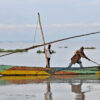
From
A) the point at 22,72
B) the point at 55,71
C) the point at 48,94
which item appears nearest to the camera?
the point at 48,94

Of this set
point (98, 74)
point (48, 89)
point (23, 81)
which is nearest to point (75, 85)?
point (48, 89)

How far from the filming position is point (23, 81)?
60.9ft

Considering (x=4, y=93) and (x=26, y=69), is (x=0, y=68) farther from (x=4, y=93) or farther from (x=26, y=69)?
(x=4, y=93)

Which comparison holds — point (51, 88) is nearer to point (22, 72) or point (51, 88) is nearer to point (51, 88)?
point (51, 88)

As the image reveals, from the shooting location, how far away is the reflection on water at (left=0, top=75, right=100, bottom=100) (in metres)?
13.6

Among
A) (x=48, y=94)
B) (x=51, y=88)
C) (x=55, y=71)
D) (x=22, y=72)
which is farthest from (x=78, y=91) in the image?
(x=22, y=72)

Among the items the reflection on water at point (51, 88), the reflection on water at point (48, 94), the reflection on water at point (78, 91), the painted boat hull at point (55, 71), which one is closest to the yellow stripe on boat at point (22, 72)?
the painted boat hull at point (55, 71)

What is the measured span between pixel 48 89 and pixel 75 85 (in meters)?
1.65

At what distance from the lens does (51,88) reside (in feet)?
51.1

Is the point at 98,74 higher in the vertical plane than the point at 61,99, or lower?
higher

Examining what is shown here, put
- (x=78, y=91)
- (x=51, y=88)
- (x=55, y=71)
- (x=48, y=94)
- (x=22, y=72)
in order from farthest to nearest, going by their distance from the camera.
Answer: (x=22, y=72), (x=55, y=71), (x=51, y=88), (x=78, y=91), (x=48, y=94)

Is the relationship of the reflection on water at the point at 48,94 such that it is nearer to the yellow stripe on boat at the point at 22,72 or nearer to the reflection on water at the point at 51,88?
the reflection on water at the point at 51,88

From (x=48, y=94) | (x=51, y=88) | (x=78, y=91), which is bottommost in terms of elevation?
(x=48, y=94)

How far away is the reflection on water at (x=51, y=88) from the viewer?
13578 millimetres
